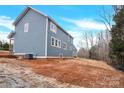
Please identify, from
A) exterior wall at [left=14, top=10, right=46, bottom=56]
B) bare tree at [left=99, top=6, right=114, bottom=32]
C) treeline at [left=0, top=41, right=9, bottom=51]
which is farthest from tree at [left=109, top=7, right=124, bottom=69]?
treeline at [left=0, top=41, right=9, bottom=51]

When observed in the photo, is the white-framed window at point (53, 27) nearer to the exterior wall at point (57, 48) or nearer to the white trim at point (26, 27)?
the exterior wall at point (57, 48)

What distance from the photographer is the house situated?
43.9ft

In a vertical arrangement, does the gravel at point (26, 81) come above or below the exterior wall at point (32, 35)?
below

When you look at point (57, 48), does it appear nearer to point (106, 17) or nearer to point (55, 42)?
point (55, 42)

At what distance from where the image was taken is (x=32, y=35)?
Answer: 13703 mm

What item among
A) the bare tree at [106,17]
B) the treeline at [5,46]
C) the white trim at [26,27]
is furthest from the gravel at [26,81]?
the bare tree at [106,17]

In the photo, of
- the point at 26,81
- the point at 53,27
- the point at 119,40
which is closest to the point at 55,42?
the point at 53,27

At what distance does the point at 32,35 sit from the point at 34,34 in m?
0.18

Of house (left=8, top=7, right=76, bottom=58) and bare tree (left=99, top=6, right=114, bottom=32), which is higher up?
bare tree (left=99, top=6, right=114, bottom=32)

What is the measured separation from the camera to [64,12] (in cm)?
947

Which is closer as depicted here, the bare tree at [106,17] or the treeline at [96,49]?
the bare tree at [106,17]

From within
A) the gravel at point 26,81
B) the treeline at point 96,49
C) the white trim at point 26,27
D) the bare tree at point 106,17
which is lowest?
the gravel at point 26,81

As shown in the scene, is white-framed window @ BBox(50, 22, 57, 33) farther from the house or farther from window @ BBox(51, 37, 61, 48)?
window @ BBox(51, 37, 61, 48)

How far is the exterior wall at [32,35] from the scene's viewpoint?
13404mm
